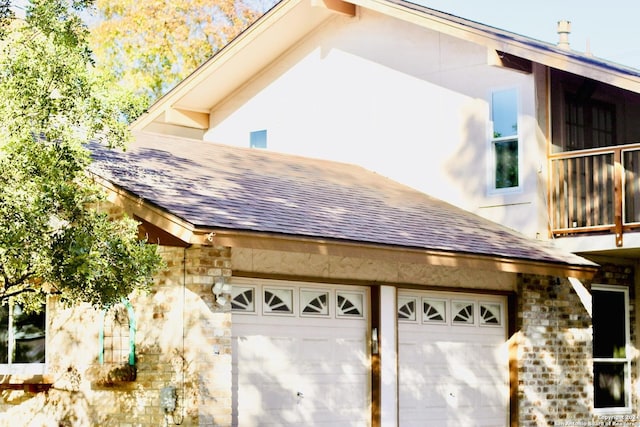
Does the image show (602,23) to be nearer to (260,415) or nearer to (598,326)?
(598,326)

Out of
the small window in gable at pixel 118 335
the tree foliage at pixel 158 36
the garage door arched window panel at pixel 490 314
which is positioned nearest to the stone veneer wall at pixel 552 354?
the garage door arched window panel at pixel 490 314

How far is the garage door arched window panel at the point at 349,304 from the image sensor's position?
13.2m

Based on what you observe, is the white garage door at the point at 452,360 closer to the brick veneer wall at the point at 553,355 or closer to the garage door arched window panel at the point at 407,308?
the garage door arched window panel at the point at 407,308

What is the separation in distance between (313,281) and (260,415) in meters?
1.69

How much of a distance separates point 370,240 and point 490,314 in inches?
133

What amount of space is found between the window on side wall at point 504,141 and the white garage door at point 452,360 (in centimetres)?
195

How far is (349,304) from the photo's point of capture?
43.6 feet

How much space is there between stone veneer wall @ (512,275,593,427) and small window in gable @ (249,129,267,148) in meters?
5.80

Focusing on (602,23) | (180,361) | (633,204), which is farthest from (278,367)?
(602,23)

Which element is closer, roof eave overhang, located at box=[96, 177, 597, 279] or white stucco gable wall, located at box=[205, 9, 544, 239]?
roof eave overhang, located at box=[96, 177, 597, 279]

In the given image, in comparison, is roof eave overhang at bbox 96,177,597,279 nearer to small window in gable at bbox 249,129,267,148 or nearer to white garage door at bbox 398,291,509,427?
white garage door at bbox 398,291,509,427

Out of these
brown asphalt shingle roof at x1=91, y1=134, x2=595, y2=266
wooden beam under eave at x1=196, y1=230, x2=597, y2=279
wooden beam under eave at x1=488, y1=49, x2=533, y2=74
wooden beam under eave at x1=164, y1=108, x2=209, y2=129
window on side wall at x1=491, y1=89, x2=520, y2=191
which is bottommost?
wooden beam under eave at x1=196, y1=230, x2=597, y2=279

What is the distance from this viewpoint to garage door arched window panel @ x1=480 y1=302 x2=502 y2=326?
14.9 m

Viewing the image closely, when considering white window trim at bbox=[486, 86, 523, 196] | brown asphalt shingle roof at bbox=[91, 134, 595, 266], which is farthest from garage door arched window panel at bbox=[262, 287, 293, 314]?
white window trim at bbox=[486, 86, 523, 196]
